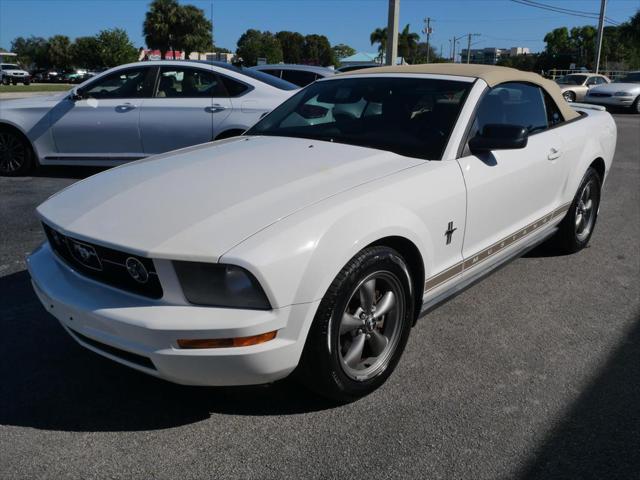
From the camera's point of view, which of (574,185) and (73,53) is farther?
(73,53)

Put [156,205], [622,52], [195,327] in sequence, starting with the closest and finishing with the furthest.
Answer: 1. [195,327]
2. [156,205]
3. [622,52]

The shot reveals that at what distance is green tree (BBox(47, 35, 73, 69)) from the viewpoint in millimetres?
89375

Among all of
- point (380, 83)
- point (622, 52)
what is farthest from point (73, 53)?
point (380, 83)

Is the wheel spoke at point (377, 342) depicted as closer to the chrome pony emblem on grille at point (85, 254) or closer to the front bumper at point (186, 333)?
the front bumper at point (186, 333)

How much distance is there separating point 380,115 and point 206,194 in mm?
1370

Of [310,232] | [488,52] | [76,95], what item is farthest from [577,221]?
[488,52]

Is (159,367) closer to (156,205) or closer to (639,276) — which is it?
(156,205)

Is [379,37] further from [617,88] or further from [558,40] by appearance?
[617,88]

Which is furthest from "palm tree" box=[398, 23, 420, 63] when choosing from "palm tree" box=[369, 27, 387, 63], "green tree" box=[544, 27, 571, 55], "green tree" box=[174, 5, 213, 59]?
"green tree" box=[544, 27, 571, 55]

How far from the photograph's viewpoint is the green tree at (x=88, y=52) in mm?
64750

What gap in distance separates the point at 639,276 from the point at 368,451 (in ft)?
10.1

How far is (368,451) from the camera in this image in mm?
2449

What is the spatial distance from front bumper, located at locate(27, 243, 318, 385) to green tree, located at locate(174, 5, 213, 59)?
235ft

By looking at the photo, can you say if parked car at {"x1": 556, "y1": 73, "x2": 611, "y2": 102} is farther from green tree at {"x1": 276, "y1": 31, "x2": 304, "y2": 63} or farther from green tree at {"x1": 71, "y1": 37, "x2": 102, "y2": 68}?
green tree at {"x1": 276, "y1": 31, "x2": 304, "y2": 63}
